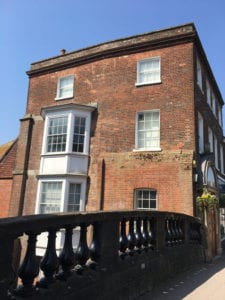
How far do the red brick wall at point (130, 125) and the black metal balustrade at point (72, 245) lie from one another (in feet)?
20.3

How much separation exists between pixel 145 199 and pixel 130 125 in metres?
3.69

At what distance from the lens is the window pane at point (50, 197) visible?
49.7 ft

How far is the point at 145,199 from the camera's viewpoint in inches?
544

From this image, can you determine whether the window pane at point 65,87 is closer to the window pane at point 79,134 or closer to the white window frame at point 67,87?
the white window frame at point 67,87

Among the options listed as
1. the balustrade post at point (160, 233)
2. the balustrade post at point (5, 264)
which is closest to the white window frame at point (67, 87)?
the balustrade post at point (160, 233)

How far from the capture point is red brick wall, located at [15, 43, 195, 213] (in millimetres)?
13383

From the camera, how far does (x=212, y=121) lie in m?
18.3

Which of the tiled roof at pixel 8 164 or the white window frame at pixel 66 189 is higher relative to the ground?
the tiled roof at pixel 8 164

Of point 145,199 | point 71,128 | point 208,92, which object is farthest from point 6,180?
point 208,92

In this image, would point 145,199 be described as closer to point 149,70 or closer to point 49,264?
point 149,70

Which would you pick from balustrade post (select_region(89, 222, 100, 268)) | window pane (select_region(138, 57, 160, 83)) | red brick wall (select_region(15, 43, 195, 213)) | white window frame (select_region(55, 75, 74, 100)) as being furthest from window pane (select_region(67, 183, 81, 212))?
balustrade post (select_region(89, 222, 100, 268))

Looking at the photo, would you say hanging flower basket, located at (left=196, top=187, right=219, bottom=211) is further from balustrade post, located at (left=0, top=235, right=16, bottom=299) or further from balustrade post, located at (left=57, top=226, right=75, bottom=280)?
balustrade post, located at (left=0, top=235, right=16, bottom=299)

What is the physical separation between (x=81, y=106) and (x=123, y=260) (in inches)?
459

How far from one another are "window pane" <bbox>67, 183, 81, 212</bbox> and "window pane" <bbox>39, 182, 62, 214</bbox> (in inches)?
20.5
